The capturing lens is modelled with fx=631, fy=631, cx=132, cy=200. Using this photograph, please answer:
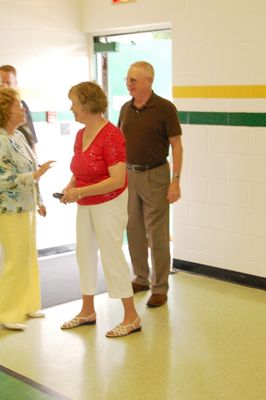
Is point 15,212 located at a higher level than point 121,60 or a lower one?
lower

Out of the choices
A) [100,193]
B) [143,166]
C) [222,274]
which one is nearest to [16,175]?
[100,193]

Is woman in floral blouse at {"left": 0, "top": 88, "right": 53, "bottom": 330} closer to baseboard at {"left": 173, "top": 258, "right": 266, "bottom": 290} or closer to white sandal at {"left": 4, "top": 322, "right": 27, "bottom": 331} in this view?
white sandal at {"left": 4, "top": 322, "right": 27, "bottom": 331}

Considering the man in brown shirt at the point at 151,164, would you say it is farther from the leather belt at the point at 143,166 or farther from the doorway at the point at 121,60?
the doorway at the point at 121,60

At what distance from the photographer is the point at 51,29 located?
5.52m

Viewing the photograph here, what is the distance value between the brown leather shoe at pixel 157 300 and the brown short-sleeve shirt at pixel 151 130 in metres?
0.90

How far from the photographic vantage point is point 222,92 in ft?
15.3

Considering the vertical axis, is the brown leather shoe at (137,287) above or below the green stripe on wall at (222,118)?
below

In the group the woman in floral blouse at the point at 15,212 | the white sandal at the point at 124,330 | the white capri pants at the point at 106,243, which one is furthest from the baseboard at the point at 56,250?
the white sandal at the point at 124,330

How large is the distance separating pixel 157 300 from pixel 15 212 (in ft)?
3.76

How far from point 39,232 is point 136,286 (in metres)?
1.37

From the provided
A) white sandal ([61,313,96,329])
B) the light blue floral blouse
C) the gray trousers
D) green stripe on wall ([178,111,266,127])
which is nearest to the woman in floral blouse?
the light blue floral blouse

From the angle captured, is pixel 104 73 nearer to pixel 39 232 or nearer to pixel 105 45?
pixel 105 45

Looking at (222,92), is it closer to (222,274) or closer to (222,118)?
(222,118)

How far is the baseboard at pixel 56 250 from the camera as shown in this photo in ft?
18.3
